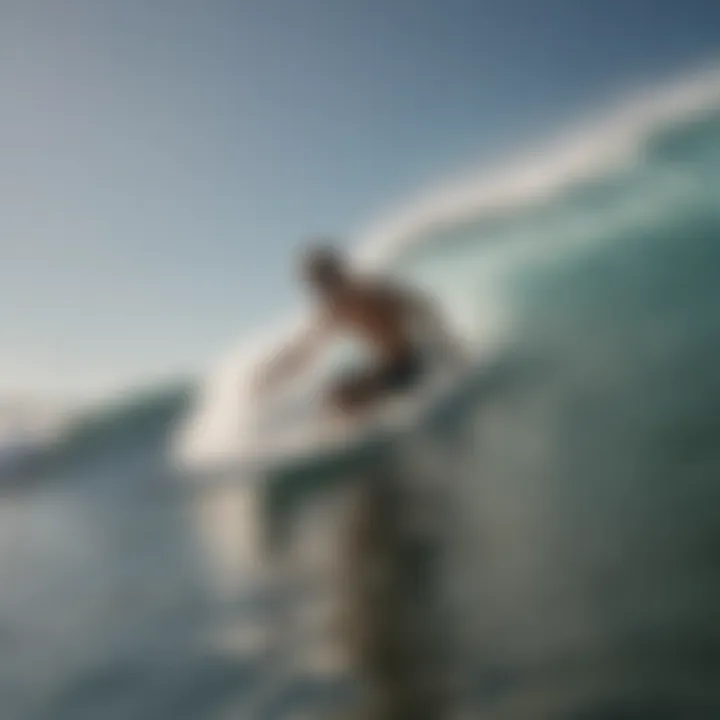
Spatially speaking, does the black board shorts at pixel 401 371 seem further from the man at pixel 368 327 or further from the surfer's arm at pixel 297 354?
the surfer's arm at pixel 297 354

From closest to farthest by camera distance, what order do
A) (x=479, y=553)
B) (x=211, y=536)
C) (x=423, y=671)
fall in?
(x=423, y=671) → (x=479, y=553) → (x=211, y=536)

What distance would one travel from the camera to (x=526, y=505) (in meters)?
1.41

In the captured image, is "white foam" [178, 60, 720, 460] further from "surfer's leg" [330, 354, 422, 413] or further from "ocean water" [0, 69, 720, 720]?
"surfer's leg" [330, 354, 422, 413]

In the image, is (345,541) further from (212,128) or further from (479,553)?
(212,128)

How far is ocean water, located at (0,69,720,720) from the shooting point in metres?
1.12

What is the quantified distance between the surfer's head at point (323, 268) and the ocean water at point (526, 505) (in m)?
0.11

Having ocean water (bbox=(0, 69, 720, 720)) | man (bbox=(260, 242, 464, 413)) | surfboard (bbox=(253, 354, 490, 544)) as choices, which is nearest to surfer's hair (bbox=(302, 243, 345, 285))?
man (bbox=(260, 242, 464, 413))

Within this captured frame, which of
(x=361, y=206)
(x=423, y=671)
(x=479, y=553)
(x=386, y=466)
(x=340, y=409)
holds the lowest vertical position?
(x=423, y=671)

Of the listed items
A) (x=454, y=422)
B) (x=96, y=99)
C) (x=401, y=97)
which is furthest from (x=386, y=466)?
(x=96, y=99)

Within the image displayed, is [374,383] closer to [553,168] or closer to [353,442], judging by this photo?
[353,442]

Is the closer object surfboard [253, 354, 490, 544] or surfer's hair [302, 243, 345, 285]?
surfboard [253, 354, 490, 544]

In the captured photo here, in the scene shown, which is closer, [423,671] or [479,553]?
[423,671]

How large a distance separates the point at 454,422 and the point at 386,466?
15 centimetres

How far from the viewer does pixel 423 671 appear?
111 centimetres
